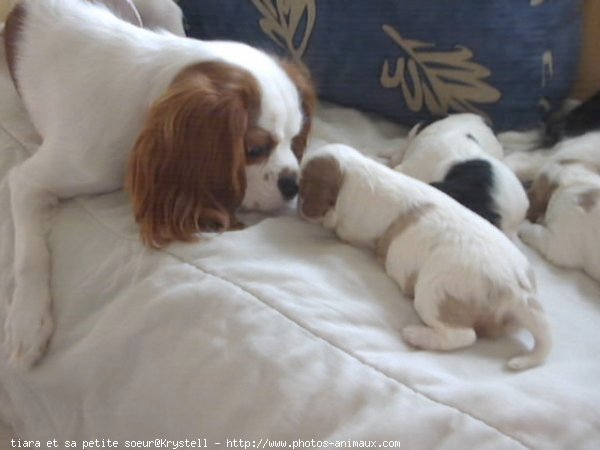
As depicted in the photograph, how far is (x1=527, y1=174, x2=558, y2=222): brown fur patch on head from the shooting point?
1332 mm

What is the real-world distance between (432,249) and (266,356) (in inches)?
11.8

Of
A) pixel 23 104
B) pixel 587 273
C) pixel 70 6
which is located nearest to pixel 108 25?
pixel 70 6

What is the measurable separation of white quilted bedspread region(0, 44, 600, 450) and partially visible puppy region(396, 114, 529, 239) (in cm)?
10

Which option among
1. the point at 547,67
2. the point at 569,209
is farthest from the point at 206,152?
the point at 547,67

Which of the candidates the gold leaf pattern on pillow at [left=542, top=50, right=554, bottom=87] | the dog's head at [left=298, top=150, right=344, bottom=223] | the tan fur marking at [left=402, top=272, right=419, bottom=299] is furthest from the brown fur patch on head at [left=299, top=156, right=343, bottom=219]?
the gold leaf pattern on pillow at [left=542, top=50, right=554, bottom=87]

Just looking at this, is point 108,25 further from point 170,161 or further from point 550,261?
point 550,261

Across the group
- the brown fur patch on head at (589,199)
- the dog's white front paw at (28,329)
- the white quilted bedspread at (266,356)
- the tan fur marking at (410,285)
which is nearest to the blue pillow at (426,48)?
the brown fur patch on head at (589,199)

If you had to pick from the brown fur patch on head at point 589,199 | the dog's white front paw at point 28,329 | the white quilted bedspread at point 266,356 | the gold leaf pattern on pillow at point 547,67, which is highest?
the gold leaf pattern on pillow at point 547,67

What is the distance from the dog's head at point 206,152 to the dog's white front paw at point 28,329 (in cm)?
20

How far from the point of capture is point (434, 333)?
95 centimetres

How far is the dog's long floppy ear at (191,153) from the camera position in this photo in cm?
109

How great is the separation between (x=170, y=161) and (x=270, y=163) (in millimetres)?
194

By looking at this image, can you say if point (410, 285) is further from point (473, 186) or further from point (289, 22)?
point (289, 22)

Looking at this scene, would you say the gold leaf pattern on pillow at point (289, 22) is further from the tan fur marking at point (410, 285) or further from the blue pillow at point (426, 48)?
the tan fur marking at point (410, 285)
